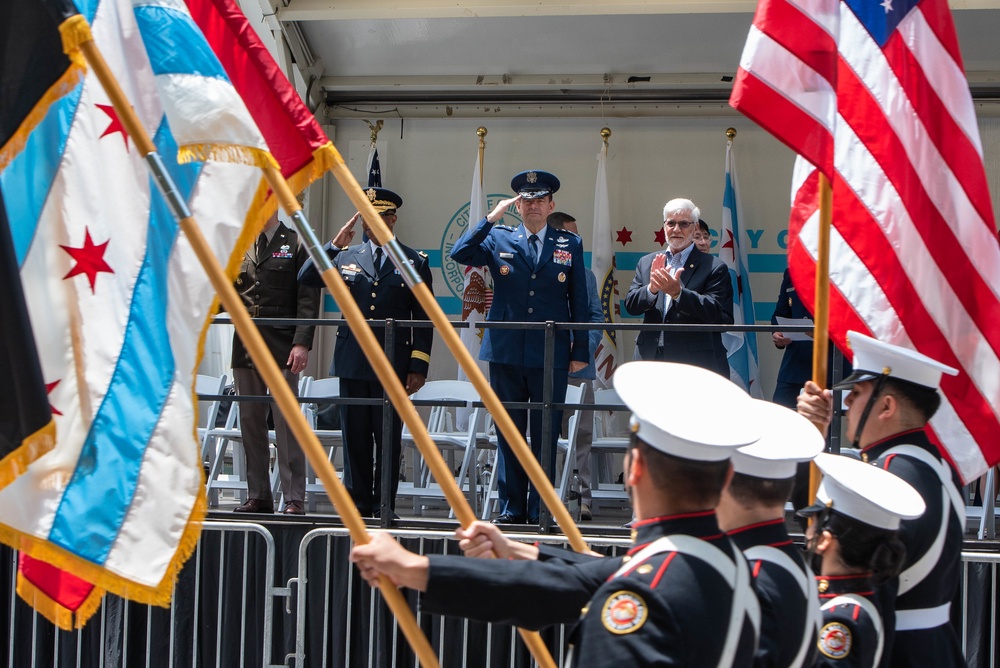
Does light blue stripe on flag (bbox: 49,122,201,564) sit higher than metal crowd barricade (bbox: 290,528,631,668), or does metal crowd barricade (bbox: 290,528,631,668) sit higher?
light blue stripe on flag (bbox: 49,122,201,564)

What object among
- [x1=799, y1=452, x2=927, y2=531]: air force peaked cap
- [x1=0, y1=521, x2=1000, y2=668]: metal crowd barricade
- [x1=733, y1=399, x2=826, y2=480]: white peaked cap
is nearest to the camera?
[x1=733, y1=399, x2=826, y2=480]: white peaked cap

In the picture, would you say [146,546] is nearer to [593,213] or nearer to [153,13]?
[153,13]

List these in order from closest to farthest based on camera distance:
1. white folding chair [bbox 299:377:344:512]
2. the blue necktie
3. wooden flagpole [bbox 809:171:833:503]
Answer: wooden flagpole [bbox 809:171:833:503] < the blue necktie < white folding chair [bbox 299:377:344:512]

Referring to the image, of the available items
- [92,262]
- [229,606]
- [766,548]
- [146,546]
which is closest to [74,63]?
[92,262]

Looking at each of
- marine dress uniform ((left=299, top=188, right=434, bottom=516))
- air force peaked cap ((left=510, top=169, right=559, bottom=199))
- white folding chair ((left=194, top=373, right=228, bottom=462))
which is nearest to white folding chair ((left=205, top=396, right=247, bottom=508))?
white folding chair ((left=194, top=373, right=228, bottom=462))

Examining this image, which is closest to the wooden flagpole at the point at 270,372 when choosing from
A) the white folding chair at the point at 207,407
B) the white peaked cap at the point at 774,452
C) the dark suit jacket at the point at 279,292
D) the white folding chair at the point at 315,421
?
the white peaked cap at the point at 774,452

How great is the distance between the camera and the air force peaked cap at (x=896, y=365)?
343 cm

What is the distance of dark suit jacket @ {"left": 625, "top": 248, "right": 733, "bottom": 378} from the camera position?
6375mm

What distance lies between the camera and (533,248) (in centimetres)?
676

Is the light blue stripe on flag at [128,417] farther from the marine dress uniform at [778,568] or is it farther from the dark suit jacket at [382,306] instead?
the dark suit jacket at [382,306]

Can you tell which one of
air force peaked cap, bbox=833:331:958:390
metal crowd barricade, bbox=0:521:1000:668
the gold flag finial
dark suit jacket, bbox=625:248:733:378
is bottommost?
metal crowd barricade, bbox=0:521:1000:668

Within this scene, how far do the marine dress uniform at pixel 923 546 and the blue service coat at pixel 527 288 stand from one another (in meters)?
3.23

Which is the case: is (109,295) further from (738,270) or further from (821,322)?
(738,270)

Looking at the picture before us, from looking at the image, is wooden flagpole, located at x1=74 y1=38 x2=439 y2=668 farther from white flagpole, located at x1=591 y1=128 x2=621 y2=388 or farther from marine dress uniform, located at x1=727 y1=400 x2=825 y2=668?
white flagpole, located at x1=591 y1=128 x2=621 y2=388
